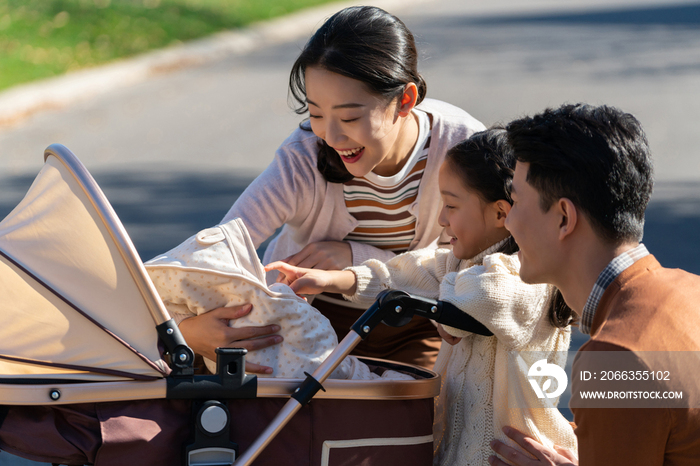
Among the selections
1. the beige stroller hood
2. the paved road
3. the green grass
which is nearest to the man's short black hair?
the beige stroller hood

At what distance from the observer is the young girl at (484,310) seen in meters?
1.99

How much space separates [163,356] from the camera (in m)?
1.72

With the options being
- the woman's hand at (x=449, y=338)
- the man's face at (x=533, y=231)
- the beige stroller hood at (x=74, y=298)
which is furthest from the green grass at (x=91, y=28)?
the man's face at (x=533, y=231)

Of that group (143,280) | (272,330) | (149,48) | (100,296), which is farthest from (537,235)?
(149,48)

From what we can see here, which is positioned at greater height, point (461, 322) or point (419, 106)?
point (419, 106)

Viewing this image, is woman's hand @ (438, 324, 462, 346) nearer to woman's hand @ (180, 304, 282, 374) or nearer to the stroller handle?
the stroller handle

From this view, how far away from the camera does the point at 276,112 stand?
780 centimetres

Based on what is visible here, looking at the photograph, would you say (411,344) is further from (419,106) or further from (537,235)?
(537,235)

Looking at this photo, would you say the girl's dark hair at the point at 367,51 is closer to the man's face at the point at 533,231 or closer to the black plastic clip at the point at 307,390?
the man's face at the point at 533,231

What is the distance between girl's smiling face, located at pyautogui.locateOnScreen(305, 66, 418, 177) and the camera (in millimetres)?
2232

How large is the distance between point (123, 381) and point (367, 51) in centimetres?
112

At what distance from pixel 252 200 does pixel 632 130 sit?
1.18 meters

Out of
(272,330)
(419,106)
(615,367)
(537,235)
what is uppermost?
(419,106)

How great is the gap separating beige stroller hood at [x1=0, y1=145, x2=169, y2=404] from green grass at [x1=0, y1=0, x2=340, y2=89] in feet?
22.6
